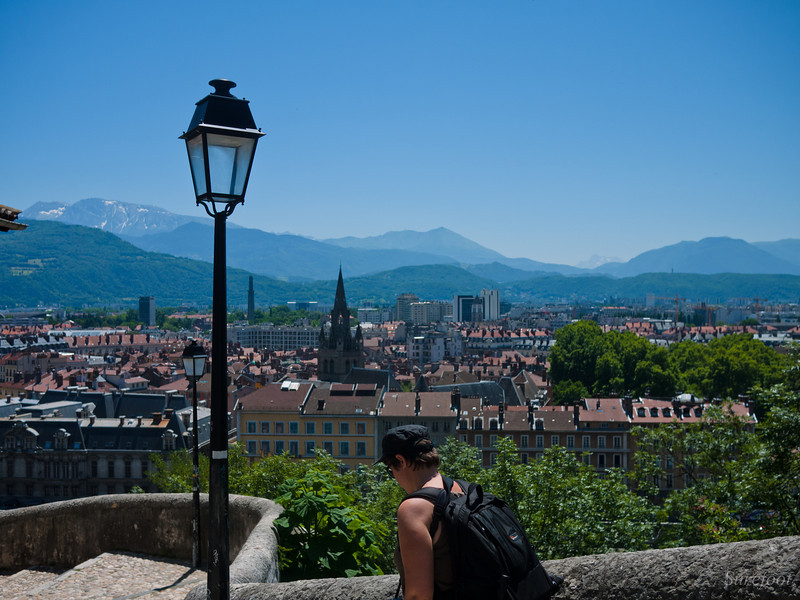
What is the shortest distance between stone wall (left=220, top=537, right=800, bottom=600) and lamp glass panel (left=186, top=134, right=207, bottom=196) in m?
2.57

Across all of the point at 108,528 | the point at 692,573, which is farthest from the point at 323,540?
the point at 692,573

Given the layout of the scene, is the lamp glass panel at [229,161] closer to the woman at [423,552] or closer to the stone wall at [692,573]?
the woman at [423,552]

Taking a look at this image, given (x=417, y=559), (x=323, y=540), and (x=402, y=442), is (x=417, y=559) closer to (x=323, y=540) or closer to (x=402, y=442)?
(x=402, y=442)

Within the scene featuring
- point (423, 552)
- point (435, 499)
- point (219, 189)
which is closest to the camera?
point (423, 552)

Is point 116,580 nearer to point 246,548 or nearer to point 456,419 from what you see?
point 246,548

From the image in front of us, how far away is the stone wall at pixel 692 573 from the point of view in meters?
3.85

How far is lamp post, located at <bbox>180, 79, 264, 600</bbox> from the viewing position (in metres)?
4.58

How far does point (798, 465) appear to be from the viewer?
597 inches

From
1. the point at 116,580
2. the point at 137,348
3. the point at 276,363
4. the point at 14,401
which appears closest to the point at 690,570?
the point at 116,580

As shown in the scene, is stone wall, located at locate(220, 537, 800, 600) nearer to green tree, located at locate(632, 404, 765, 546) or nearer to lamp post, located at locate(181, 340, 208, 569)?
lamp post, located at locate(181, 340, 208, 569)

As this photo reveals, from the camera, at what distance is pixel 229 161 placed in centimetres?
470

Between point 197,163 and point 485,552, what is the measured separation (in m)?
2.79

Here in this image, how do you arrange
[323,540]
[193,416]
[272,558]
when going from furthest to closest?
[193,416], [323,540], [272,558]

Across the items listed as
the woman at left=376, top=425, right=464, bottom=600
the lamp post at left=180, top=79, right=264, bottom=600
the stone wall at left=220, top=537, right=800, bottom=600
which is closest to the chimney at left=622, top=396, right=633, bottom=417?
the stone wall at left=220, top=537, right=800, bottom=600
